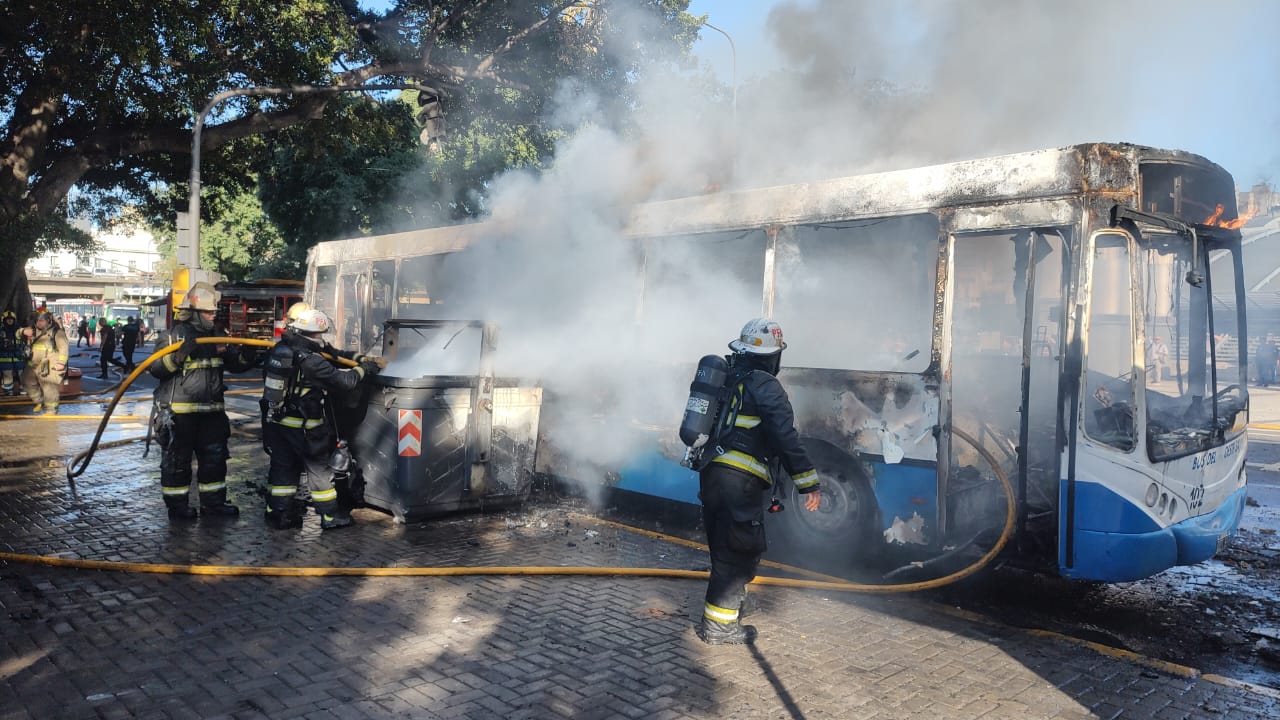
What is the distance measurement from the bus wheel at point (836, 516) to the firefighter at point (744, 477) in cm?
145

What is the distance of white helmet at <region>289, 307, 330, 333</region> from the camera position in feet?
21.8

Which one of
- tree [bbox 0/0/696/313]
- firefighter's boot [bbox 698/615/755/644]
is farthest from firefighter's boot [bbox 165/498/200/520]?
tree [bbox 0/0/696/313]

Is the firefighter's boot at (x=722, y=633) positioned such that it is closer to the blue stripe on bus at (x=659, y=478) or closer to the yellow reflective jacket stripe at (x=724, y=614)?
the yellow reflective jacket stripe at (x=724, y=614)

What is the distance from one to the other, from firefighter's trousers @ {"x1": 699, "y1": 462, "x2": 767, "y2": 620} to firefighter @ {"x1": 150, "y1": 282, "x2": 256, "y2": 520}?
178 inches

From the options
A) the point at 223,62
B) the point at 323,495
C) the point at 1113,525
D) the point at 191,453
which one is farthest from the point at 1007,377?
the point at 223,62

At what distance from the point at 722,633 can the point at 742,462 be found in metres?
0.92

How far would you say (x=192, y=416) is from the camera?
686 cm

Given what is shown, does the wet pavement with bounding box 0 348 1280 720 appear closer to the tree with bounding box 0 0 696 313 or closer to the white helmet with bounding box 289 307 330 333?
the white helmet with bounding box 289 307 330 333

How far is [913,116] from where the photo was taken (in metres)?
9.66

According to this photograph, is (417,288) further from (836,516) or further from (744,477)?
(744,477)

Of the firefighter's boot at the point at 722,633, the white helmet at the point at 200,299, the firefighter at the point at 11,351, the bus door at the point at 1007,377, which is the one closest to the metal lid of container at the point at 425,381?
the white helmet at the point at 200,299

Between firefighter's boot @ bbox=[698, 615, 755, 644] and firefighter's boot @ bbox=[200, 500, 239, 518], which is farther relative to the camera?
firefighter's boot @ bbox=[200, 500, 239, 518]

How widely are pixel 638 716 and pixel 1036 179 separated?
4.01 meters

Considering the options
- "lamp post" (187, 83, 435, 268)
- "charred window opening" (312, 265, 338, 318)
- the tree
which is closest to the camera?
"charred window opening" (312, 265, 338, 318)
